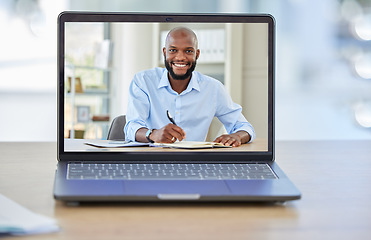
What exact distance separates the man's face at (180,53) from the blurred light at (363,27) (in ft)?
15.3

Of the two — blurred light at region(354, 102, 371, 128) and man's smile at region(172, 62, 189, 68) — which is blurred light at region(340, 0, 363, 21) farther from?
man's smile at region(172, 62, 189, 68)

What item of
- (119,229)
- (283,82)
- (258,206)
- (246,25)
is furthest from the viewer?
(283,82)

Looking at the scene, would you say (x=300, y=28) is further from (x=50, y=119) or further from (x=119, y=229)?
(x=119, y=229)

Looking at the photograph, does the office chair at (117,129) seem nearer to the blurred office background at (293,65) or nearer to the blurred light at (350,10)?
the blurred office background at (293,65)

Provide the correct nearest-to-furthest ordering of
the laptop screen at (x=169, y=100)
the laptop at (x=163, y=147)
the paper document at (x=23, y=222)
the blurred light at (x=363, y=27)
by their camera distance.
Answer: the paper document at (x=23, y=222) < the laptop at (x=163, y=147) < the laptop screen at (x=169, y=100) < the blurred light at (x=363, y=27)

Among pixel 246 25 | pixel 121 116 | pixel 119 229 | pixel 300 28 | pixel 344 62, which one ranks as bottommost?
pixel 119 229

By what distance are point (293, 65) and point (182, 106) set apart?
4.38 m

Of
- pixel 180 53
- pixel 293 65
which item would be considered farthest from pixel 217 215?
pixel 293 65

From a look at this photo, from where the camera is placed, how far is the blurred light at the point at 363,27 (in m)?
5.23

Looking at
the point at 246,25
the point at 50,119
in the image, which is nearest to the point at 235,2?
the point at 50,119

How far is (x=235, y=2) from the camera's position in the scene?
5.33m

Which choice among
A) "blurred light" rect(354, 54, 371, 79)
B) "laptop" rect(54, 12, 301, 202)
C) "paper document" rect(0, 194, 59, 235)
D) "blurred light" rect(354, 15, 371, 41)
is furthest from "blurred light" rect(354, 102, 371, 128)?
"paper document" rect(0, 194, 59, 235)

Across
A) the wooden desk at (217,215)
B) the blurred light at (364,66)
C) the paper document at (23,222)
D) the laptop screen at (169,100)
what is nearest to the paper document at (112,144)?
the laptop screen at (169,100)

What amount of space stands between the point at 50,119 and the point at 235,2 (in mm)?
2435
